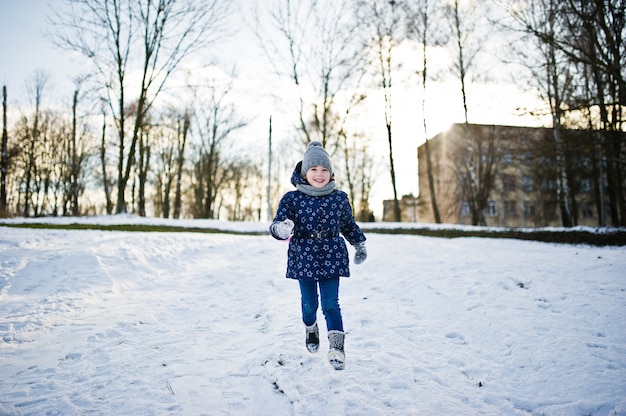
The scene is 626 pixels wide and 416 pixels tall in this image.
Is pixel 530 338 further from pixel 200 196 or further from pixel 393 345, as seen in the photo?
pixel 200 196

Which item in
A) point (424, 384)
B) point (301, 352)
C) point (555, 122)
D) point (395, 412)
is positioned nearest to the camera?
point (395, 412)

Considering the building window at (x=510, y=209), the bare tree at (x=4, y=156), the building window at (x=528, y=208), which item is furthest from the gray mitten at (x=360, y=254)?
the building window at (x=528, y=208)

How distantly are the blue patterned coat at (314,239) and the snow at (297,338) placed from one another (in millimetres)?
1062

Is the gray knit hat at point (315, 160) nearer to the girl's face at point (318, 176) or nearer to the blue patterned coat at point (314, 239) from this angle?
the girl's face at point (318, 176)

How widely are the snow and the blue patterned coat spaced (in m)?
1.06

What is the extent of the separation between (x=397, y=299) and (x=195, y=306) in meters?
3.52

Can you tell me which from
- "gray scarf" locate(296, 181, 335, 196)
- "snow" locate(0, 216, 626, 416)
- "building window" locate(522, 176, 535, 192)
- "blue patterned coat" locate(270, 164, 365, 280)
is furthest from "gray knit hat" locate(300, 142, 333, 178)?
"building window" locate(522, 176, 535, 192)

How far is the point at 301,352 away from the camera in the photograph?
151 inches

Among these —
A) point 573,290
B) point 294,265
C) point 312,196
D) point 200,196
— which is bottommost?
point 573,290

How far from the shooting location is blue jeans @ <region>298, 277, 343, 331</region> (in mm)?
3096

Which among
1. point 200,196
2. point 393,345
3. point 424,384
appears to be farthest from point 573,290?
point 200,196

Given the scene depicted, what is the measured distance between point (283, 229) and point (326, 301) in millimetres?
836

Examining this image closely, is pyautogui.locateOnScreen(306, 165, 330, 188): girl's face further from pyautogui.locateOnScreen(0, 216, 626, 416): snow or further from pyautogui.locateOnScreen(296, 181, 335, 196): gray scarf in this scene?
pyautogui.locateOnScreen(0, 216, 626, 416): snow

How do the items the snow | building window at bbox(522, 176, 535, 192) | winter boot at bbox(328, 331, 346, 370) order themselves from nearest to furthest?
the snow
winter boot at bbox(328, 331, 346, 370)
building window at bbox(522, 176, 535, 192)
